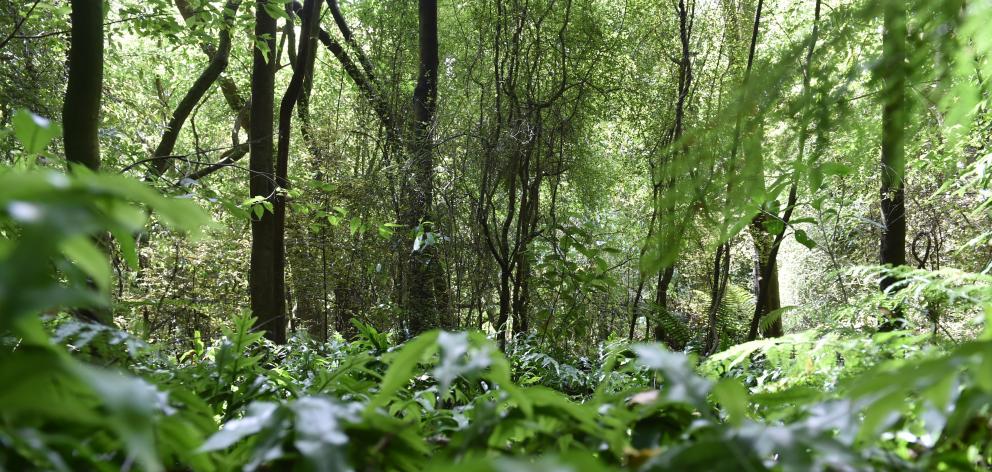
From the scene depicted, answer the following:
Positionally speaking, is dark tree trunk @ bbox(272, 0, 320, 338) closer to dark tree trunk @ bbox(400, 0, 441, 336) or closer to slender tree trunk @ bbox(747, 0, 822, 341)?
dark tree trunk @ bbox(400, 0, 441, 336)

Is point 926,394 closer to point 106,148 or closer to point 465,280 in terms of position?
point 465,280

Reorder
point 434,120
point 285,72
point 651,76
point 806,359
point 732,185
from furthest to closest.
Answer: point 285,72, point 651,76, point 434,120, point 806,359, point 732,185

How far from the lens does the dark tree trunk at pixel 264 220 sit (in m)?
5.57

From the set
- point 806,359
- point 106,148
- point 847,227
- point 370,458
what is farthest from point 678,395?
point 847,227

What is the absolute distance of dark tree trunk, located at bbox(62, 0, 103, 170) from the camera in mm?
2283

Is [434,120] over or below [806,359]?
over

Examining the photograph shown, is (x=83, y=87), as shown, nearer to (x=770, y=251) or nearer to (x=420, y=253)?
(x=420, y=253)

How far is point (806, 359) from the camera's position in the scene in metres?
1.34

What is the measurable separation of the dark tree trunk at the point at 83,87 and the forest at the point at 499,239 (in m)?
0.01

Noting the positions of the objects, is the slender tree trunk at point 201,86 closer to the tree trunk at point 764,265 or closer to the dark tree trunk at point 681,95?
the dark tree trunk at point 681,95

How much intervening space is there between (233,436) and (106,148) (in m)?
6.20

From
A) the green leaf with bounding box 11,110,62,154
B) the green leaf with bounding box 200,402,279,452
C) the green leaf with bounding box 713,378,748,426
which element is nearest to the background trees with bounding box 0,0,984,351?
the green leaf with bounding box 11,110,62,154

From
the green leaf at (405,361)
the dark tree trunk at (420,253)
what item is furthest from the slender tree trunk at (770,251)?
the dark tree trunk at (420,253)

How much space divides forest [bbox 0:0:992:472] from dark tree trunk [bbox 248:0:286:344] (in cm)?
2
